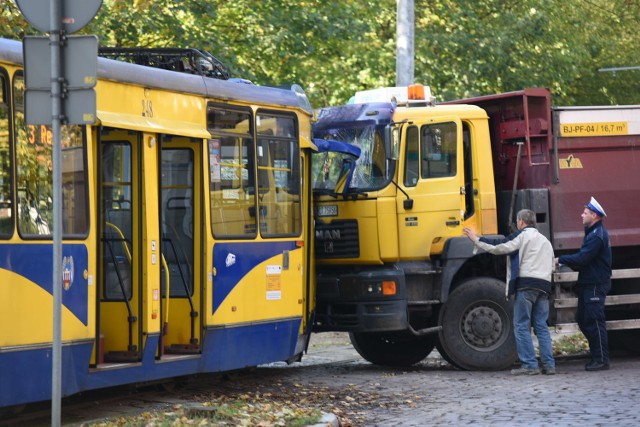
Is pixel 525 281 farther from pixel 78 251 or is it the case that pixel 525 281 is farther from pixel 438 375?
pixel 78 251

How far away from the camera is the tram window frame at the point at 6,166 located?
30.3 ft

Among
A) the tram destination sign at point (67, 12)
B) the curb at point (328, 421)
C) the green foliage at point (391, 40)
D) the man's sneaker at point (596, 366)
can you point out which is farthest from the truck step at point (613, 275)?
the tram destination sign at point (67, 12)

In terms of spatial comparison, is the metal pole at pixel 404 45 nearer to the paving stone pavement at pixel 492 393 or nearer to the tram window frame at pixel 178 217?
the paving stone pavement at pixel 492 393

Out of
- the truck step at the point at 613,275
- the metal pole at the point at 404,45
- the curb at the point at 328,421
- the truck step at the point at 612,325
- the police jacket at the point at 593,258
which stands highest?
the metal pole at the point at 404,45

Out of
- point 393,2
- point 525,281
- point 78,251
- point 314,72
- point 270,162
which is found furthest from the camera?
point 393,2

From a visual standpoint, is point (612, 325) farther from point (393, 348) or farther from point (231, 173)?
→ point (231, 173)

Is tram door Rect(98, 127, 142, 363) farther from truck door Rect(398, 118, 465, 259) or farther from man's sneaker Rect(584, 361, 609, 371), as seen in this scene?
man's sneaker Rect(584, 361, 609, 371)

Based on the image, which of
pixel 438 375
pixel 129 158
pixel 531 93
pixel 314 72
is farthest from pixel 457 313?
pixel 314 72

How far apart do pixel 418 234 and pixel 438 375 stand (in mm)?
1567

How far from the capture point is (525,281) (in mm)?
13719

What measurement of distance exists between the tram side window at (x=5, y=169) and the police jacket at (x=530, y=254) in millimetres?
5972

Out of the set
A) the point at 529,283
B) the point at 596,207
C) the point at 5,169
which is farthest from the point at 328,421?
the point at 596,207

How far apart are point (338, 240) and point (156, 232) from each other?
11.8 ft

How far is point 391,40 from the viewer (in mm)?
25906
